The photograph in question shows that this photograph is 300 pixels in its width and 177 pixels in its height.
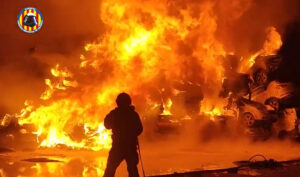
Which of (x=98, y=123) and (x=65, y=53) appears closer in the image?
(x=98, y=123)

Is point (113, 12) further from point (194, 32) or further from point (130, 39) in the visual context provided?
point (194, 32)

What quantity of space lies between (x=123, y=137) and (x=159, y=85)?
777 cm

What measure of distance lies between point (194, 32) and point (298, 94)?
4422mm

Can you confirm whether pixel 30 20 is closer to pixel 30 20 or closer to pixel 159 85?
pixel 30 20

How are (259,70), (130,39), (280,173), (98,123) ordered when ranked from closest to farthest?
(280,173) < (98,123) < (130,39) < (259,70)

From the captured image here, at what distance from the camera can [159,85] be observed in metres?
14.0

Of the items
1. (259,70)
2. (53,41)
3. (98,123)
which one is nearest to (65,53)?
(53,41)

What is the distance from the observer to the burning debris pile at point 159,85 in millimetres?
12672

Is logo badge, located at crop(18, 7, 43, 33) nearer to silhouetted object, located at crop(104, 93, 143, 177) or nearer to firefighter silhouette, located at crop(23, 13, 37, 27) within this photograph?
firefighter silhouette, located at crop(23, 13, 37, 27)

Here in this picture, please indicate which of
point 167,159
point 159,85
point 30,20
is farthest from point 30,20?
point 167,159

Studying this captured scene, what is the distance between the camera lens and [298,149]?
37.2ft

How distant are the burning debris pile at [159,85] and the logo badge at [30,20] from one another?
3785 millimetres

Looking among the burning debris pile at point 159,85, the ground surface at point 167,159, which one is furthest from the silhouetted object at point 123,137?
the burning debris pile at point 159,85

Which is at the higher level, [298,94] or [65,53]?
[65,53]
